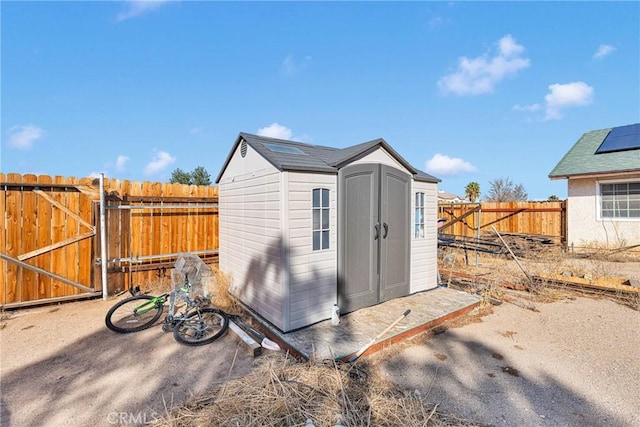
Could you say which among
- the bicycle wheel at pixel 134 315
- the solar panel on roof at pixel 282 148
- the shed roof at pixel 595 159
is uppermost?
the shed roof at pixel 595 159

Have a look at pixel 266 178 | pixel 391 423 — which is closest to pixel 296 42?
pixel 266 178

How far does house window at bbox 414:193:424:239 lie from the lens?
494 centimetres

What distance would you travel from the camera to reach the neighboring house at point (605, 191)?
8500mm

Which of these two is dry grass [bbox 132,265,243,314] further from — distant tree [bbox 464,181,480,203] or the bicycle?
distant tree [bbox 464,181,480,203]

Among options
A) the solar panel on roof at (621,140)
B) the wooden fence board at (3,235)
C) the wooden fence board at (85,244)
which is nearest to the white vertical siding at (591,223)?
the solar panel on roof at (621,140)

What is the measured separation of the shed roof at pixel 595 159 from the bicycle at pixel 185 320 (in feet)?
38.3

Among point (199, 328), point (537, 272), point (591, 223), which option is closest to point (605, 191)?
point (591, 223)

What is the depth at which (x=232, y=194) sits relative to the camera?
15.9 ft

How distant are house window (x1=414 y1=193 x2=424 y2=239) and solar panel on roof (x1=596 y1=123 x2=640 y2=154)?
929 cm

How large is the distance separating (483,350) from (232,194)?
432 cm

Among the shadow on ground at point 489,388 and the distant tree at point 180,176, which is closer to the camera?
the shadow on ground at point 489,388

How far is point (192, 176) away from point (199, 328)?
62.7ft

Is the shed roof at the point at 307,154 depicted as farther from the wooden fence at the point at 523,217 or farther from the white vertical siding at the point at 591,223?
the white vertical siding at the point at 591,223

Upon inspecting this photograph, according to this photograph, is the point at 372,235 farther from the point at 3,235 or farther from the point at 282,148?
the point at 3,235
